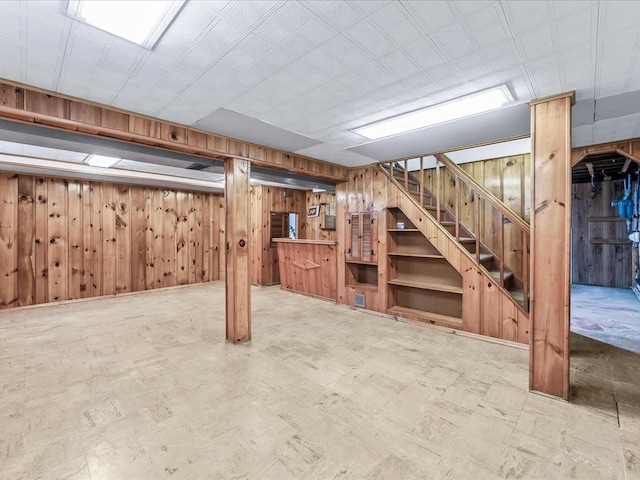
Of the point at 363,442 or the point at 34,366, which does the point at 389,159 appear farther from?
the point at 34,366

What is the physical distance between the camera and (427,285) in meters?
4.12

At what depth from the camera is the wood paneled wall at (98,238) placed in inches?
194

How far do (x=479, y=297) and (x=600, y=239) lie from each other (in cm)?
542

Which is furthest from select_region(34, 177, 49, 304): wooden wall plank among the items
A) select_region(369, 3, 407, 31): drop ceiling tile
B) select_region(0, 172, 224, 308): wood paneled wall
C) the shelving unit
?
select_region(369, 3, 407, 31): drop ceiling tile

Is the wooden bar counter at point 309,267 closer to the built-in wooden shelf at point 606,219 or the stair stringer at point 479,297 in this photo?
the stair stringer at point 479,297

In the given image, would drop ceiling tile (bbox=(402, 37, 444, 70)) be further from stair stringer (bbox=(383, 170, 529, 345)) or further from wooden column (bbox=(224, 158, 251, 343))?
stair stringer (bbox=(383, 170, 529, 345))

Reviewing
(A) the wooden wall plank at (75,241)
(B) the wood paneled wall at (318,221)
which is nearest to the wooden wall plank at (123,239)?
(A) the wooden wall plank at (75,241)

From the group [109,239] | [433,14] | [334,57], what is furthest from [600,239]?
[109,239]

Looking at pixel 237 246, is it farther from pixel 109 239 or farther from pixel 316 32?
pixel 109 239

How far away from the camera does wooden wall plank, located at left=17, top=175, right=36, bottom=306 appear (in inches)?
195

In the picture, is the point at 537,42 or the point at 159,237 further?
the point at 159,237

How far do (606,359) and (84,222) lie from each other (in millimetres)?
7813

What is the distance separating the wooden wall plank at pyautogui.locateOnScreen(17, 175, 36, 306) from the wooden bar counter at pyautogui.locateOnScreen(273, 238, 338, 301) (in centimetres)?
424

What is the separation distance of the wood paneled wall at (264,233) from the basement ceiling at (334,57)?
13.8ft
